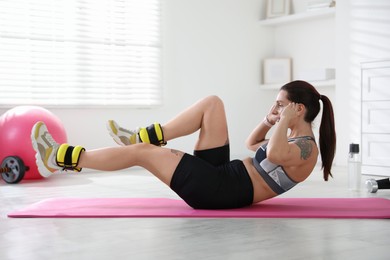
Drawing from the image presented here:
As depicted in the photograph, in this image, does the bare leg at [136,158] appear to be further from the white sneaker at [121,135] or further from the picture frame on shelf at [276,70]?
Answer: the picture frame on shelf at [276,70]

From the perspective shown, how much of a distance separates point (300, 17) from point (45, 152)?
3903 millimetres

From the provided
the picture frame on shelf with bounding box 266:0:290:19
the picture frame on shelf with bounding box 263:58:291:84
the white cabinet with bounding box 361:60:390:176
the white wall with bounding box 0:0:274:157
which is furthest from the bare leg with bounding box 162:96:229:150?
the picture frame on shelf with bounding box 266:0:290:19

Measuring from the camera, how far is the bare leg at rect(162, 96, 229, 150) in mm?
2842

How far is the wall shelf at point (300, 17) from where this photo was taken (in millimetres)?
5660

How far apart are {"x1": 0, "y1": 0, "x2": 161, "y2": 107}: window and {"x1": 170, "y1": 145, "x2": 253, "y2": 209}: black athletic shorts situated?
2.64 m

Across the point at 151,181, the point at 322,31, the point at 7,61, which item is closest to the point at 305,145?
the point at 151,181

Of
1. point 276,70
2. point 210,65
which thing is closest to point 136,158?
point 210,65

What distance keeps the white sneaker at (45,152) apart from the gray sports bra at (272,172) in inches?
36.1

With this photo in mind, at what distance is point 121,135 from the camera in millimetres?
2859

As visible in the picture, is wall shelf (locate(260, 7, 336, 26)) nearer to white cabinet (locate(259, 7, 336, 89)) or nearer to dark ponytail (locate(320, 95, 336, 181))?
white cabinet (locate(259, 7, 336, 89))

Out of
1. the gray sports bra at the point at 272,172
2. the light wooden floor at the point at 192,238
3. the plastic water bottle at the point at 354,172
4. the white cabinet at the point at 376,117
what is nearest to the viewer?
the light wooden floor at the point at 192,238

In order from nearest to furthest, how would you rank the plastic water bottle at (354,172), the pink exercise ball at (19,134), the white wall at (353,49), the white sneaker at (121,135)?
the white sneaker at (121,135) < the plastic water bottle at (354,172) < the pink exercise ball at (19,134) < the white wall at (353,49)

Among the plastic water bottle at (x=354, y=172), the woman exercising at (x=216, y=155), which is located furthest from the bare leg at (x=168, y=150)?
the plastic water bottle at (x=354, y=172)

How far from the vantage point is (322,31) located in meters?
5.95
